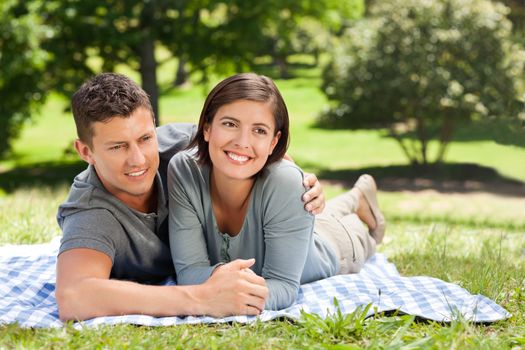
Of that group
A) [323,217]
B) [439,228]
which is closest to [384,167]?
[439,228]

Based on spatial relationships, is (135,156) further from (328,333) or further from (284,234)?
(328,333)

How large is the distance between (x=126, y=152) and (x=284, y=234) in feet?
2.66

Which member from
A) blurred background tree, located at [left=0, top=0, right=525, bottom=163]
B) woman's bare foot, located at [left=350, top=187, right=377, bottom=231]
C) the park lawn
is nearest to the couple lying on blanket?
the park lawn

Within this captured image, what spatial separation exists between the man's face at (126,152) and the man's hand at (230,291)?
57cm

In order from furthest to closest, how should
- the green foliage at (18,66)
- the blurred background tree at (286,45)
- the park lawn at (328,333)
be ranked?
1. the blurred background tree at (286,45)
2. the green foliage at (18,66)
3. the park lawn at (328,333)

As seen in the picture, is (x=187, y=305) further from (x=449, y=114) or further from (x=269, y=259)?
(x=449, y=114)

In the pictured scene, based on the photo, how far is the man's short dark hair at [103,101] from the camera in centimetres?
301

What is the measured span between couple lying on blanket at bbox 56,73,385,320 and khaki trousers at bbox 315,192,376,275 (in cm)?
48

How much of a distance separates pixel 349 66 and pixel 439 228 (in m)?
9.05

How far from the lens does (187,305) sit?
2.95 metres

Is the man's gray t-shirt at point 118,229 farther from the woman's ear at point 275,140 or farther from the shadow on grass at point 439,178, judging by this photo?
the shadow on grass at point 439,178

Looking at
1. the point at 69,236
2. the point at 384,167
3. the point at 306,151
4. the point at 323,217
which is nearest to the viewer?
the point at 69,236

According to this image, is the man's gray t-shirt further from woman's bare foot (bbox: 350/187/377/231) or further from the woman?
woman's bare foot (bbox: 350/187/377/231)

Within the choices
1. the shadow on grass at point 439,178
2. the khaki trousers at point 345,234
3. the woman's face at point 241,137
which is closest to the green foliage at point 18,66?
the shadow on grass at point 439,178
